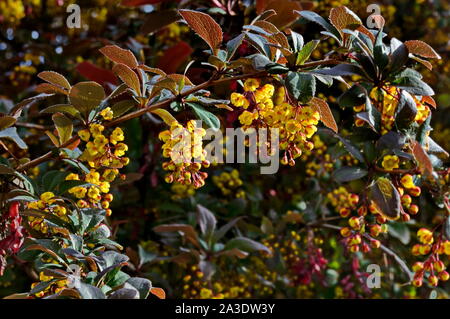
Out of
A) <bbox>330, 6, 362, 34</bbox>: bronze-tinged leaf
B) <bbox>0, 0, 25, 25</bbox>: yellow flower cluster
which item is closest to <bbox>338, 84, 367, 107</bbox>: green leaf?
<bbox>330, 6, 362, 34</bbox>: bronze-tinged leaf

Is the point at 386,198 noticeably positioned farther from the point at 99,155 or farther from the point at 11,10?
the point at 11,10

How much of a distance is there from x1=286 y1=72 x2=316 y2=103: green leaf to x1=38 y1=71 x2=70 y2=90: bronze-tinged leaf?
42cm

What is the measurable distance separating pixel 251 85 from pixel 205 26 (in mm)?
124

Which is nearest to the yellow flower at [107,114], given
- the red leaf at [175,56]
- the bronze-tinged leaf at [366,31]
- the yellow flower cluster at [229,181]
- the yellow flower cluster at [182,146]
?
the yellow flower cluster at [182,146]

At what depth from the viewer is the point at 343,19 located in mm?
970

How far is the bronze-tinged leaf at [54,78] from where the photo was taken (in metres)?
1.04

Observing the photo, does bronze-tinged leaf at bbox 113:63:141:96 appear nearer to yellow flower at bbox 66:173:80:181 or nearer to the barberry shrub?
the barberry shrub

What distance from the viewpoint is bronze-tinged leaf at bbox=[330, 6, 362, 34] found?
37.8 inches

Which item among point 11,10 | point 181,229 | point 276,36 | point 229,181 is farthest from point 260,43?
point 11,10

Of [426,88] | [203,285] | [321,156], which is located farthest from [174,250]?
[426,88]

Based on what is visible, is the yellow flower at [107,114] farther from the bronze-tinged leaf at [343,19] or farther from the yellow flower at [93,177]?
the bronze-tinged leaf at [343,19]

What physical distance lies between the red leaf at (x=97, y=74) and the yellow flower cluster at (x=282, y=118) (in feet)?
2.70
